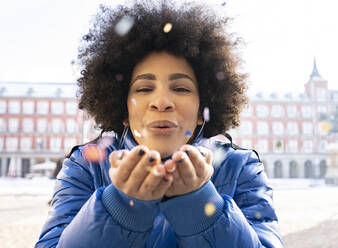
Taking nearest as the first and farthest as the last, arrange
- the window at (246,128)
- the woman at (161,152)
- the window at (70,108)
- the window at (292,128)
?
the woman at (161,152), the window at (70,108), the window at (246,128), the window at (292,128)

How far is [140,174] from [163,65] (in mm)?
662

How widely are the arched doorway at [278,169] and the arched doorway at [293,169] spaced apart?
1.45 metres

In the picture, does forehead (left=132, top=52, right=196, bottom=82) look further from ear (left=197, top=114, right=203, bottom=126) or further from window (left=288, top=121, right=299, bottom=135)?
window (left=288, top=121, right=299, bottom=135)

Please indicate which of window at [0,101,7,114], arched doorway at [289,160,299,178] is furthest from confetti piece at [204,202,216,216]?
window at [0,101,7,114]

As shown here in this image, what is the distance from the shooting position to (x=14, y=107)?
40531 mm

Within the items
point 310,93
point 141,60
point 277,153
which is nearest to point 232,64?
point 141,60

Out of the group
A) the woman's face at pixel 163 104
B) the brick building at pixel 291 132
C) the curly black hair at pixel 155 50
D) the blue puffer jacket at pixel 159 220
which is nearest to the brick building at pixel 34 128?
the brick building at pixel 291 132

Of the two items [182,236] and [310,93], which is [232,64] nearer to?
[182,236]

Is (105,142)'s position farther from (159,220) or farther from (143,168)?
(143,168)

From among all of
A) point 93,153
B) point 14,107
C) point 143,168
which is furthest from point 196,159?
point 14,107

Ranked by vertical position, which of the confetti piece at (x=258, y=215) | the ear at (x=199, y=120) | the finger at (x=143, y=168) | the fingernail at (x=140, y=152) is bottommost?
the confetti piece at (x=258, y=215)

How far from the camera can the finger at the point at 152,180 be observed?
30.7 inches

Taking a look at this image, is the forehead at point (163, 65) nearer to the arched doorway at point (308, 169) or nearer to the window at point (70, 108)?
the window at point (70, 108)

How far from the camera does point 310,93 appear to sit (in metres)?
42.9
